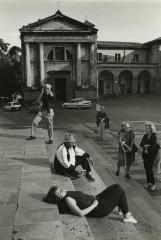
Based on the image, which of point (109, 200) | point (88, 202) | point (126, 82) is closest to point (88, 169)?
point (109, 200)

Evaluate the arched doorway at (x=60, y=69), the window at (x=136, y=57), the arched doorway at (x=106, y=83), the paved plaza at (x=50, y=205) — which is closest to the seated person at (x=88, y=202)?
the paved plaza at (x=50, y=205)

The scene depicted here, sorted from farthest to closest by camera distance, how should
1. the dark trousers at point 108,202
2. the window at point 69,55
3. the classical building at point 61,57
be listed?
the window at point 69,55
the classical building at point 61,57
the dark trousers at point 108,202

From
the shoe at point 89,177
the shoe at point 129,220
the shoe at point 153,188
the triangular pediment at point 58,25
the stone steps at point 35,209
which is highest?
the triangular pediment at point 58,25

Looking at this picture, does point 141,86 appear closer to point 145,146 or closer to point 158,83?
point 158,83

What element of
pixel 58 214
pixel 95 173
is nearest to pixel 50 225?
pixel 58 214

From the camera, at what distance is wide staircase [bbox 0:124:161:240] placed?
590cm

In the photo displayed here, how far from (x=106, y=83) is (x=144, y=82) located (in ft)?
23.1

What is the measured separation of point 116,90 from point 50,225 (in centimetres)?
5444

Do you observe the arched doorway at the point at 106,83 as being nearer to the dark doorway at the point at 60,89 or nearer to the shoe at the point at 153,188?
the dark doorway at the point at 60,89

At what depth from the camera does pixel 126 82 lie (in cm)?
6041

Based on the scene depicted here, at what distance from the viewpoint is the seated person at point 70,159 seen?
910 centimetres

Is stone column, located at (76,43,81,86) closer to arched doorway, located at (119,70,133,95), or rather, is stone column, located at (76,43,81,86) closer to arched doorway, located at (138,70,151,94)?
arched doorway, located at (119,70,133,95)

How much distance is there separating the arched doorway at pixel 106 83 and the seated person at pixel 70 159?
165ft

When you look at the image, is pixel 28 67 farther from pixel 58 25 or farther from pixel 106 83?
pixel 106 83
